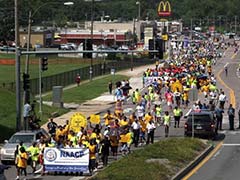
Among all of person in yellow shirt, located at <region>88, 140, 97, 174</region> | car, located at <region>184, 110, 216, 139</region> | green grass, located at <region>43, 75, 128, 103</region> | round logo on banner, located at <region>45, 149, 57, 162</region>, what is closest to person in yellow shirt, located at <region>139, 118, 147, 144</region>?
car, located at <region>184, 110, 216, 139</region>

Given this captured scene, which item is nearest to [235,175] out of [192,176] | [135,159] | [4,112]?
[192,176]

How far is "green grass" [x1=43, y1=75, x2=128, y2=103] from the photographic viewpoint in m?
61.6

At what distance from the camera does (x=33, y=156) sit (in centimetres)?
2595

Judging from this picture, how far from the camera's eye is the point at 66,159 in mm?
25531

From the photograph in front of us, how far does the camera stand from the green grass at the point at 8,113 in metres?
39.2

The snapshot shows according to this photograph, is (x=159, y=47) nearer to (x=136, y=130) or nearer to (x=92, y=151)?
(x=136, y=130)

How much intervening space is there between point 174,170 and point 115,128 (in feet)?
18.7

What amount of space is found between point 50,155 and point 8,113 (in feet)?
62.5

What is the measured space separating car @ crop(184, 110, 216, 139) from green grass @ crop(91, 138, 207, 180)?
10.2 ft

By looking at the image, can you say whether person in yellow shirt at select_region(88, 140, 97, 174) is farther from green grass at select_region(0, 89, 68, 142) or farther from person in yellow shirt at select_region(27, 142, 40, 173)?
green grass at select_region(0, 89, 68, 142)

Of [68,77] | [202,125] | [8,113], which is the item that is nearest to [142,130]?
[202,125]

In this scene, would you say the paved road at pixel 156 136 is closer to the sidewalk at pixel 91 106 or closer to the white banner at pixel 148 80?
the sidewalk at pixel 91 106

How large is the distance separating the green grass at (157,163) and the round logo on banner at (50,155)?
201 centimetres

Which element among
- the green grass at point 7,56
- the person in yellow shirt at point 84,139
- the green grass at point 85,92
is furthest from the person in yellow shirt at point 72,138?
the green grass at point 7,56
